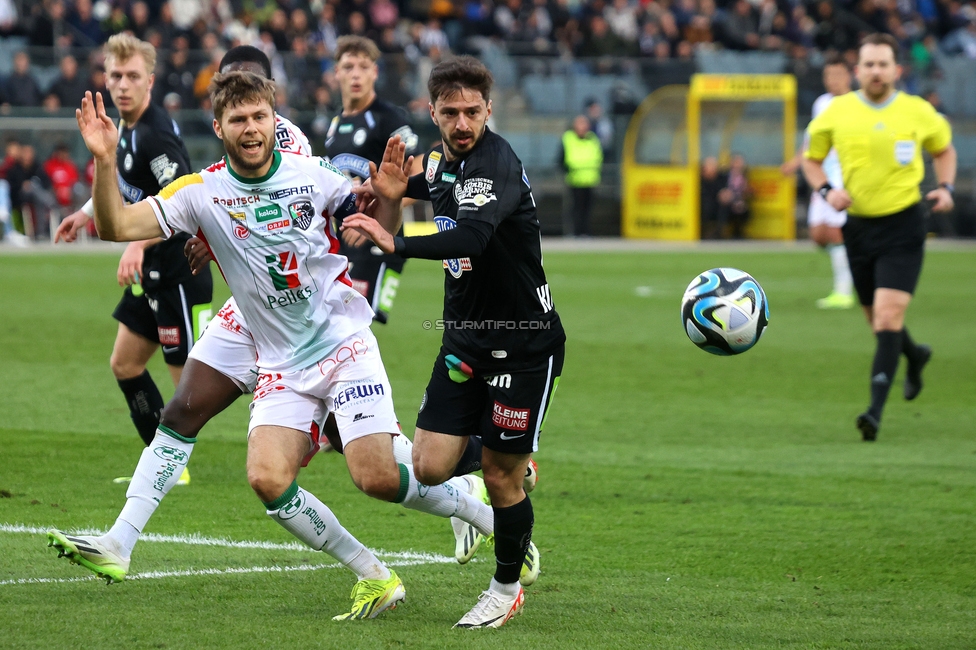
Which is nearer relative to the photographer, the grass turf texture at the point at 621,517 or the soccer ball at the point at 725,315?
the grass turf texture at the point at 621,517

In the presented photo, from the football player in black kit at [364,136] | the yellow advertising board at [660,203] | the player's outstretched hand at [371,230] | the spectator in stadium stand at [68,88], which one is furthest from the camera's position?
the yellow advertising board at [660,203]

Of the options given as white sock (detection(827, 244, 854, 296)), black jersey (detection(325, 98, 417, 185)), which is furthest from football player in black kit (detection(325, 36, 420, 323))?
white sock (detection(827, 244, 854, 296))

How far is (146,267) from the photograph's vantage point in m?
7.09

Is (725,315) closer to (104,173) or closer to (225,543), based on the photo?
(225,543)

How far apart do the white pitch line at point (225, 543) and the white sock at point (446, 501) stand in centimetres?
39

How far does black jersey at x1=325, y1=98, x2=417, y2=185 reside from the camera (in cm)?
911

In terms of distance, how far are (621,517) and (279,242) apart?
256 centimetres

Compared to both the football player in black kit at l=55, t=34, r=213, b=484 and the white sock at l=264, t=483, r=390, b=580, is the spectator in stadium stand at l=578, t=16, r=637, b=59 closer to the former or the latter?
the football player in black kit at l=55, t=34, r=213, b=484

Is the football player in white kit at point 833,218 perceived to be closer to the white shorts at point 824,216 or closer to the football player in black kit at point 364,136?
the white shorts at point 824,216

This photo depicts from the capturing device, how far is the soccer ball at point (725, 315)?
19.5ft

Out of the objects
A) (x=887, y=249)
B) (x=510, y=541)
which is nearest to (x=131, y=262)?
(x=510, y=541)

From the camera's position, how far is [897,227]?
361 inches

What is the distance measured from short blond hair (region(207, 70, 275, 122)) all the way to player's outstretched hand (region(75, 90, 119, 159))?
1.43 feet

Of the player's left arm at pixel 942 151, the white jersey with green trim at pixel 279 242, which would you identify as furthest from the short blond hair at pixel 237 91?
the player's left arm at pixel 942 151
